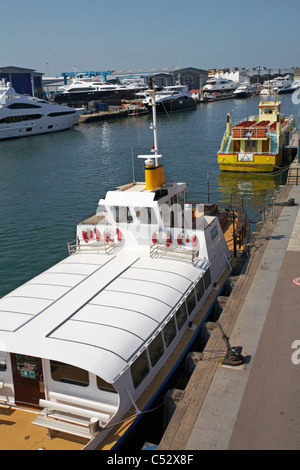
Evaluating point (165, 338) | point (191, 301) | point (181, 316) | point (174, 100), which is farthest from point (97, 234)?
point (174, 100)

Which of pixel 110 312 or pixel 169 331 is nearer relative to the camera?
pixel 110 312

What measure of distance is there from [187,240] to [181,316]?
3301 mm

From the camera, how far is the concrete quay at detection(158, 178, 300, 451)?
9383 millimetres

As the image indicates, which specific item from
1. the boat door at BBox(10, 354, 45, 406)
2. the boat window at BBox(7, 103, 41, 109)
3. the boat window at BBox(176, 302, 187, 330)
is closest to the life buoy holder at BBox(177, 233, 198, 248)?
the boat window at BBox(176, 302, 187, 330)

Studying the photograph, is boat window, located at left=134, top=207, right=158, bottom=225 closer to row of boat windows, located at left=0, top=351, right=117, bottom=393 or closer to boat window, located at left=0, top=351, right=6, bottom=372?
row of boat windows, located at left=0, top=351, right=117, bottom=393

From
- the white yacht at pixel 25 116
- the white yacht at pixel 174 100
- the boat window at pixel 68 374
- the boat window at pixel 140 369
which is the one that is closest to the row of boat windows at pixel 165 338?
the boat window at pixel 140 369

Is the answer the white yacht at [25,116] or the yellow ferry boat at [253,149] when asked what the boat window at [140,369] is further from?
the white yacht at [25,116]

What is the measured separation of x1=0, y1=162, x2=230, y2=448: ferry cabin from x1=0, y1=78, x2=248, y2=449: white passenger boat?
0.10ft

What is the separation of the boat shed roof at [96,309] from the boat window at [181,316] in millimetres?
462

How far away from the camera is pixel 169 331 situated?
12844 mm

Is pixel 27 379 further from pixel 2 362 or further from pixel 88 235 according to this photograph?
pixel 88 235

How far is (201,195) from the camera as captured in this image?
39406 millimetres

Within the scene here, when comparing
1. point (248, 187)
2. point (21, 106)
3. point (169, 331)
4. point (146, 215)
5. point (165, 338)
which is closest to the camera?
point (165, 338)

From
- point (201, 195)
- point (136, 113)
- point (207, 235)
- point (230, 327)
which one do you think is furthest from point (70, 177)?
point (136, 113)
